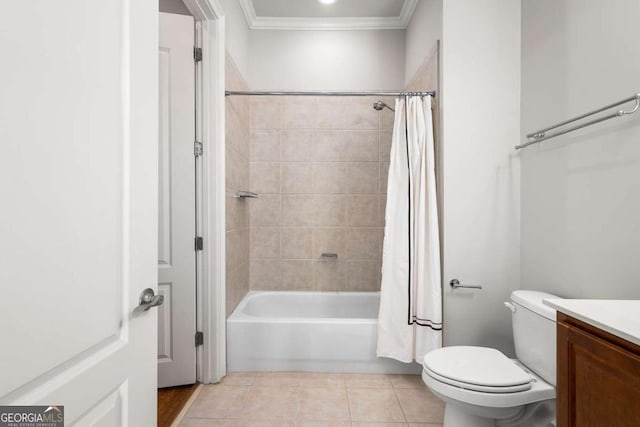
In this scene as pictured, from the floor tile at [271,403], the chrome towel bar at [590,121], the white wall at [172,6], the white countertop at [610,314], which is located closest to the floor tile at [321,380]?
the floor tile at [271,403]

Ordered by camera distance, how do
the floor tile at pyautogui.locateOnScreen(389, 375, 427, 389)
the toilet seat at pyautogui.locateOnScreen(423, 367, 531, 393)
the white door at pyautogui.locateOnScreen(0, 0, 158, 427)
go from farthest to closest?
the floor tile at pyautogui.locateOnScreen(389, 375, 427, 389) → the toilet seat at pyautogui.locateOnScreen(423, 367, 531, 393) → the white door at pyautogui.locateOnScreen(0, 0, 158, 427)

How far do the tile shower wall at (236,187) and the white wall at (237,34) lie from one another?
0.11 metres

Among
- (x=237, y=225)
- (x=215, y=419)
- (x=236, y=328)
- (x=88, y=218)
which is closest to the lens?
(x=88, y=218)

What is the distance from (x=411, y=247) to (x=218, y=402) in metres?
1.45

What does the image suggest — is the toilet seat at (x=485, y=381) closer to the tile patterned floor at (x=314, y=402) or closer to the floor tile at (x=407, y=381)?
the tile patterned floor at (x=314, y=402)

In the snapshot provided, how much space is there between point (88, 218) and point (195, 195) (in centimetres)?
136

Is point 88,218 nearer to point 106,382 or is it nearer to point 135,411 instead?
point 106,382

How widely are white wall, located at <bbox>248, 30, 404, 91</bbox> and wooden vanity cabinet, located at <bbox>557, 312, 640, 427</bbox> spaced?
2.55m

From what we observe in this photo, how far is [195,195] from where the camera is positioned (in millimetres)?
2025

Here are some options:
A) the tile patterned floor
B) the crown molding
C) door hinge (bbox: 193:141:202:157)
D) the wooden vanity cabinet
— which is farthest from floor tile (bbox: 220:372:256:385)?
the crown molding

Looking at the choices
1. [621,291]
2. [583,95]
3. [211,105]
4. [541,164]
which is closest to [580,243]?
[621,291]

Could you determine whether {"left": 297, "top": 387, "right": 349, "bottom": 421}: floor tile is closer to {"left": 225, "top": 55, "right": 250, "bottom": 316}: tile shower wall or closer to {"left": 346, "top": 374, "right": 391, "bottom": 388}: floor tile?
{"left": 346, "top": 374, "right": 391, "bottom": 388}: floor tile

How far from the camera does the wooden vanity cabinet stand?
733 mm

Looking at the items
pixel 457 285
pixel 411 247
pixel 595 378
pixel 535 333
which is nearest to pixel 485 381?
pixel 535 333
